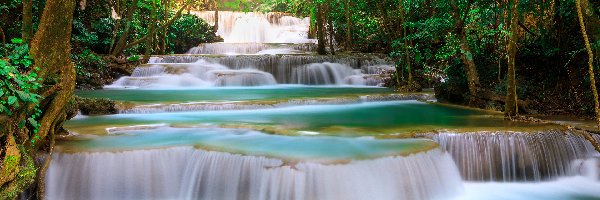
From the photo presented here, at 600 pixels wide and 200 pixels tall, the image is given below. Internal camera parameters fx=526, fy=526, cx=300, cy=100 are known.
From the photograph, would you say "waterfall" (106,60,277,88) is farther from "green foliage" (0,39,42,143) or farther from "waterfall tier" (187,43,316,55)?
"green foliage" (0,39,42,143)

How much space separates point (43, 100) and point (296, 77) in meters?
12.4

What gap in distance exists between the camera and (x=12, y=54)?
5.41 m

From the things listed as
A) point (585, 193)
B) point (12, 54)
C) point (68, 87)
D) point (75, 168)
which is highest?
point (12, 54)

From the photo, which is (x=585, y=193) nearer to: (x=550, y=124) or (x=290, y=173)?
(x=550, y=124)

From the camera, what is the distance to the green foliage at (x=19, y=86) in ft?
16.4

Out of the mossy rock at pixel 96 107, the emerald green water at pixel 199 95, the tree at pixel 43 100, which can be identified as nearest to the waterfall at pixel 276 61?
the emerald green water at pixel 199 95

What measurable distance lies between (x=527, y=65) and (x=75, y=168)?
9274 mm

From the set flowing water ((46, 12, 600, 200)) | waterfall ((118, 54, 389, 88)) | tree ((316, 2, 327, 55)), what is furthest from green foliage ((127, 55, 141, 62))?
flowing water ((46, 12, 600, 200))

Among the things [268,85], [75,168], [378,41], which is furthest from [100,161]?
[378,41]

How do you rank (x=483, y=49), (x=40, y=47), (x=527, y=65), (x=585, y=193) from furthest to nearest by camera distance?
(x=483, y=49) < (x=527, y=65) < (x=585, y=193) < (x=40, y=47)

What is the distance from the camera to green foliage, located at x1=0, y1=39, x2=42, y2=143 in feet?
16.4

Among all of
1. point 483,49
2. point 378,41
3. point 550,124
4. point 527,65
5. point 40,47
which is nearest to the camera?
point 40,47

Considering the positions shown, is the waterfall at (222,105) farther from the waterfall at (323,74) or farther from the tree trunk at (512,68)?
the waterfall at (323,74)

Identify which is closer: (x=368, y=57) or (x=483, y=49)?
(x=483, y=49)
